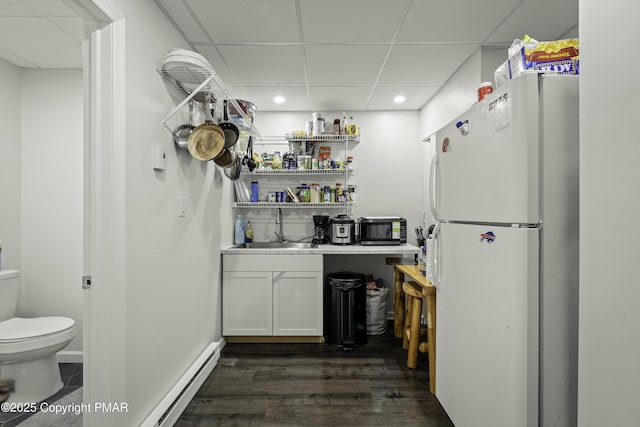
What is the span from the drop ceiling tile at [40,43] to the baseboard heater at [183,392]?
7.57 feet

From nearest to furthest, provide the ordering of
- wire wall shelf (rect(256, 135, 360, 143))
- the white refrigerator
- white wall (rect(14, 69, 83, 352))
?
the white refrigerator
white wall (rect(14, 69, 83, 352))
wire wall shelf (rect(256, 135, 360, 143))

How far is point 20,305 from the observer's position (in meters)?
2.39

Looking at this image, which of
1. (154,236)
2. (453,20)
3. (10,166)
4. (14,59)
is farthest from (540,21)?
(10,166)

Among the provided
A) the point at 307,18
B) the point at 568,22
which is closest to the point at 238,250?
the point at 307,18

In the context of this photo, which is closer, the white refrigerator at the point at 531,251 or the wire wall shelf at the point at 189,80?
the white refrigerator at the point at 531,251

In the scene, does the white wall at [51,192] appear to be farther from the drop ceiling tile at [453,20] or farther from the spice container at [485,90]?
the spice container at [485,90]

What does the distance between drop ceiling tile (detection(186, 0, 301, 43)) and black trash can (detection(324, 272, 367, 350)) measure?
198 cm

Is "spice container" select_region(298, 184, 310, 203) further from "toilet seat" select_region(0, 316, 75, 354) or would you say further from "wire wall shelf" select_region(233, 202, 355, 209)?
"toilet seat" select_region(0, 316, 75, 354)

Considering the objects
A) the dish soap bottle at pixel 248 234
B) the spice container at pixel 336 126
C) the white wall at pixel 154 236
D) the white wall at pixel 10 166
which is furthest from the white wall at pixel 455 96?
the white wall at pixel 10 166

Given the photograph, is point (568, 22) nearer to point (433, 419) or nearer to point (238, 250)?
point (433, 419)

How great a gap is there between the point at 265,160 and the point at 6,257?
2.25 metres

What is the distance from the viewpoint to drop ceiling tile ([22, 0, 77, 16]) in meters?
1.57

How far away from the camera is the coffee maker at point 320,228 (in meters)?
3.19

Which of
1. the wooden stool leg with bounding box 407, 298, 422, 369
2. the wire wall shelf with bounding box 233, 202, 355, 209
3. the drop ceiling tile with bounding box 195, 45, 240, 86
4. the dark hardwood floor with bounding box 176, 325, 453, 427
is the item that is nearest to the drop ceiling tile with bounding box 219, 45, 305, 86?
the drop ceiling tile with bounding box 195, 45, 240, 86
